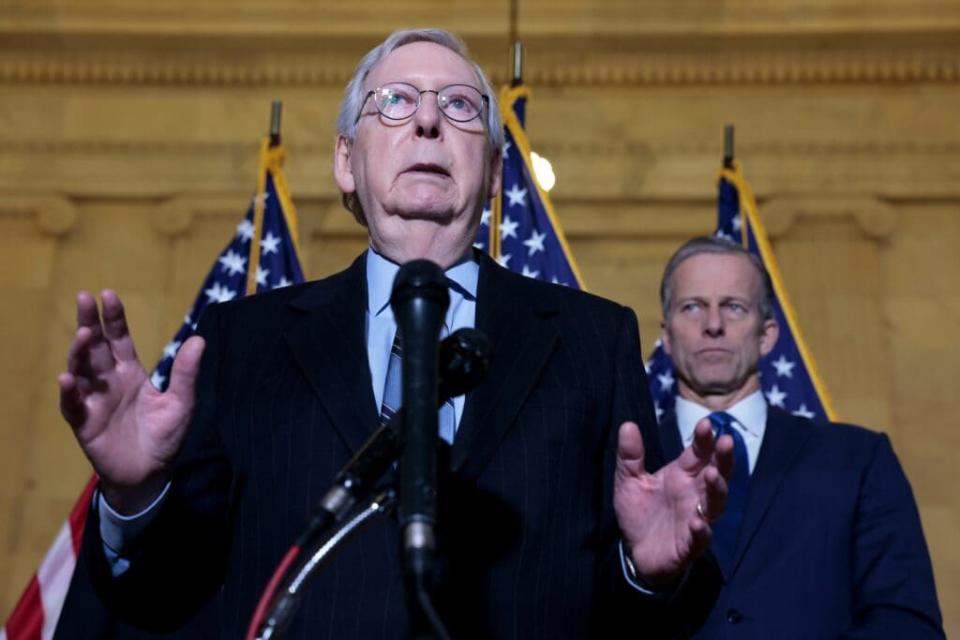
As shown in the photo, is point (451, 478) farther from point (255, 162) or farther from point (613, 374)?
point (255, 162)

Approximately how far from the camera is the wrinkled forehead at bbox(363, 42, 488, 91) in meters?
2.32

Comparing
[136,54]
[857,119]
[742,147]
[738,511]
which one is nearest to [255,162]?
[136,54]

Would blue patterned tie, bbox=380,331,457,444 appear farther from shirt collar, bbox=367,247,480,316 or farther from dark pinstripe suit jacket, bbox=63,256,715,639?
shirt collar, bbox=367,247,480,316

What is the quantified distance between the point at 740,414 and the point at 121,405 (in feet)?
6.61

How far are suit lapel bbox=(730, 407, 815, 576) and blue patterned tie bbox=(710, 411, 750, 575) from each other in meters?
0.03

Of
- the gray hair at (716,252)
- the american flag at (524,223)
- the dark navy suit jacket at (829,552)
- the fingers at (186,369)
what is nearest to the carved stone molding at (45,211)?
the american flag at (524,223)

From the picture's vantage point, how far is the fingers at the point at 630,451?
6.14 ft

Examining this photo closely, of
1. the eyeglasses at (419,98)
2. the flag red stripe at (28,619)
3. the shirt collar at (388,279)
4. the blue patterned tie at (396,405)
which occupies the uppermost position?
the eyeglasses at (419,98)

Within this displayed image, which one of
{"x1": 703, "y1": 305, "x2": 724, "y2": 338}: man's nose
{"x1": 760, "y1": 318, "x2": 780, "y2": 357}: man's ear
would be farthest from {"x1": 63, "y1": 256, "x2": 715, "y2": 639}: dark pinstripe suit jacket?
{"x1": 760, "y1": 318, "x2": 780, "y2": 357}: man's ear

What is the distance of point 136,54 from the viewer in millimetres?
6387

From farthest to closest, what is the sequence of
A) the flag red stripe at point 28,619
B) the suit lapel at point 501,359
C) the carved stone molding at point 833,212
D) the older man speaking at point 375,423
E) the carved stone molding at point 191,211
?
the carved stone molding at point 191,211
the carved stone molding at point 833,212
the flag red stripe at point 28,619
the suit lapel at point 501,359
the older man speaking at point 375,423

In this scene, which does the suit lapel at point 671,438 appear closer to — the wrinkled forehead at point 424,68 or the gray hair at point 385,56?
the gray hair at point 385,56

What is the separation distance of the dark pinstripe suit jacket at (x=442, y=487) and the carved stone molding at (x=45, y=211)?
4.15 m

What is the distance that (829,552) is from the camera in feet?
10.2
